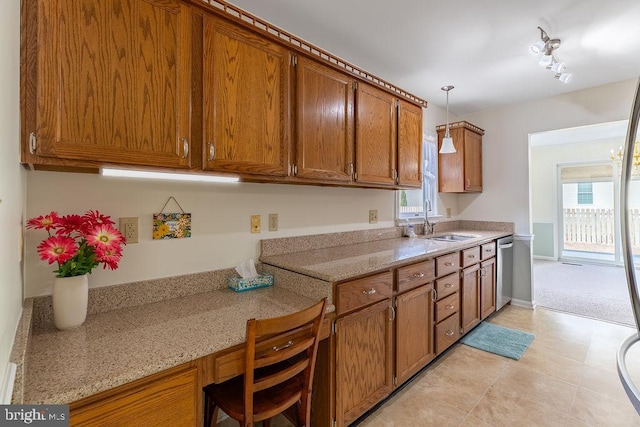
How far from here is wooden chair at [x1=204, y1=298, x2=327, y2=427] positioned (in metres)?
1.10

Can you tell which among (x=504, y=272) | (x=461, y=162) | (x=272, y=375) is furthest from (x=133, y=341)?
(x=504, y=272)

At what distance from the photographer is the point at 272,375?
1.19m

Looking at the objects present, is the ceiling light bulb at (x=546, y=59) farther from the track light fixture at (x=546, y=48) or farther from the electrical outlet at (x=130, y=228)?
the electrical outlet at (x=130, y=228)

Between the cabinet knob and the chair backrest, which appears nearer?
the chair backrest

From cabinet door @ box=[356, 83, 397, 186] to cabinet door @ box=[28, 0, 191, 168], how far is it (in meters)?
1.18

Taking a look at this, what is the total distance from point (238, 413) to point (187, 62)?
4.83 feet

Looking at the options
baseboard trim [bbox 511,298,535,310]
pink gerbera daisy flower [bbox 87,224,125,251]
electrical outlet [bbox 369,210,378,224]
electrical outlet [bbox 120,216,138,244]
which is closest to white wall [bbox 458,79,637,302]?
baseboard trim [bbox 511,298,535,310]

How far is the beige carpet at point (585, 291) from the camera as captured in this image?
3.32 metres

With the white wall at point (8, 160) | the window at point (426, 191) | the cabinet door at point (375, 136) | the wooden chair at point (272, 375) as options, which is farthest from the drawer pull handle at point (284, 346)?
the window at point (426, 191)

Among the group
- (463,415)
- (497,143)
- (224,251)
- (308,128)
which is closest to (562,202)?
(497,143)

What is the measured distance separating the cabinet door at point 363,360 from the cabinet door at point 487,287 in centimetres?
162

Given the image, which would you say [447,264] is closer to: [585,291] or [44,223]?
[44,223]

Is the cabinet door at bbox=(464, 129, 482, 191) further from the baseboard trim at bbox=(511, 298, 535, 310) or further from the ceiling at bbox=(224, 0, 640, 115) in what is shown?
the baseboard trim at bbox=(511, 298, 535, 310)

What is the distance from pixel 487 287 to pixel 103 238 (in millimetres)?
3283
